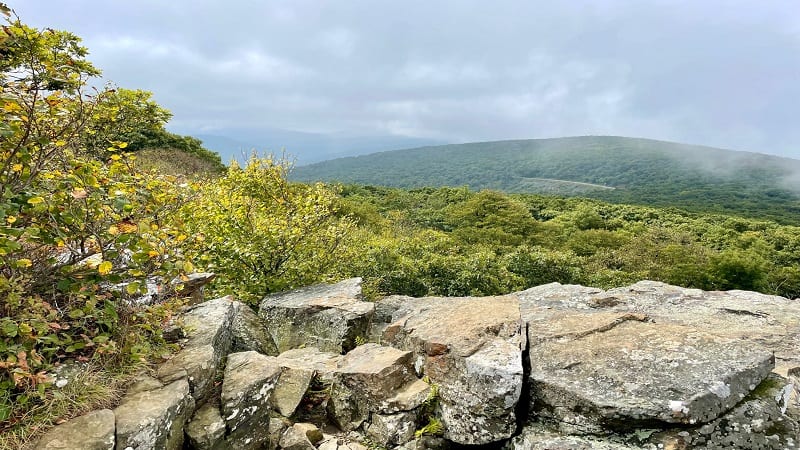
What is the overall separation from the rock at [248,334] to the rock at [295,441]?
3341mm

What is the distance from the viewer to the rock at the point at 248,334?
33.1 ft

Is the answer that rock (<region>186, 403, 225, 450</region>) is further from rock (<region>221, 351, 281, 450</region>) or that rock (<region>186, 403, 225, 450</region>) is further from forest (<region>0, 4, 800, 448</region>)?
forest (<region>0, 4, 800, 448</region>)

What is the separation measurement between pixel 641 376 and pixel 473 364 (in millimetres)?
2567

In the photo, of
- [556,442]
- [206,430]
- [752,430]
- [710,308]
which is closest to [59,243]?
[206,430]

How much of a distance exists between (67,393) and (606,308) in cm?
1189

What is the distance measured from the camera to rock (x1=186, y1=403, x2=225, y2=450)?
20.8ft

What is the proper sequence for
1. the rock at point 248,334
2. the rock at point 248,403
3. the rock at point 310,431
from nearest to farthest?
the rock at point 248,403
the rock at point 310,431
the rock at point 248,334

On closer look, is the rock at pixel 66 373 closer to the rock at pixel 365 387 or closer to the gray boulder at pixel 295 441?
the gray boulder at pixel 295 441

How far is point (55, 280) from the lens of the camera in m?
6.28

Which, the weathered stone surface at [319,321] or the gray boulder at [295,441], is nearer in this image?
the gray boulder at [295,441]

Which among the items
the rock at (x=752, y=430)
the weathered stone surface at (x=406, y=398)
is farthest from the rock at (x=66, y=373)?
the rock at (x=752, y=430)

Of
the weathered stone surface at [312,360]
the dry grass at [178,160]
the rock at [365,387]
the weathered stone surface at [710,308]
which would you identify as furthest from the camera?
the dry grass at [178,160]

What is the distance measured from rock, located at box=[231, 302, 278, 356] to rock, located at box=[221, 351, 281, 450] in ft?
8.37

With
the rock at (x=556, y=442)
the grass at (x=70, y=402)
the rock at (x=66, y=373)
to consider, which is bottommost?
the rock at (x=556, y=442)
